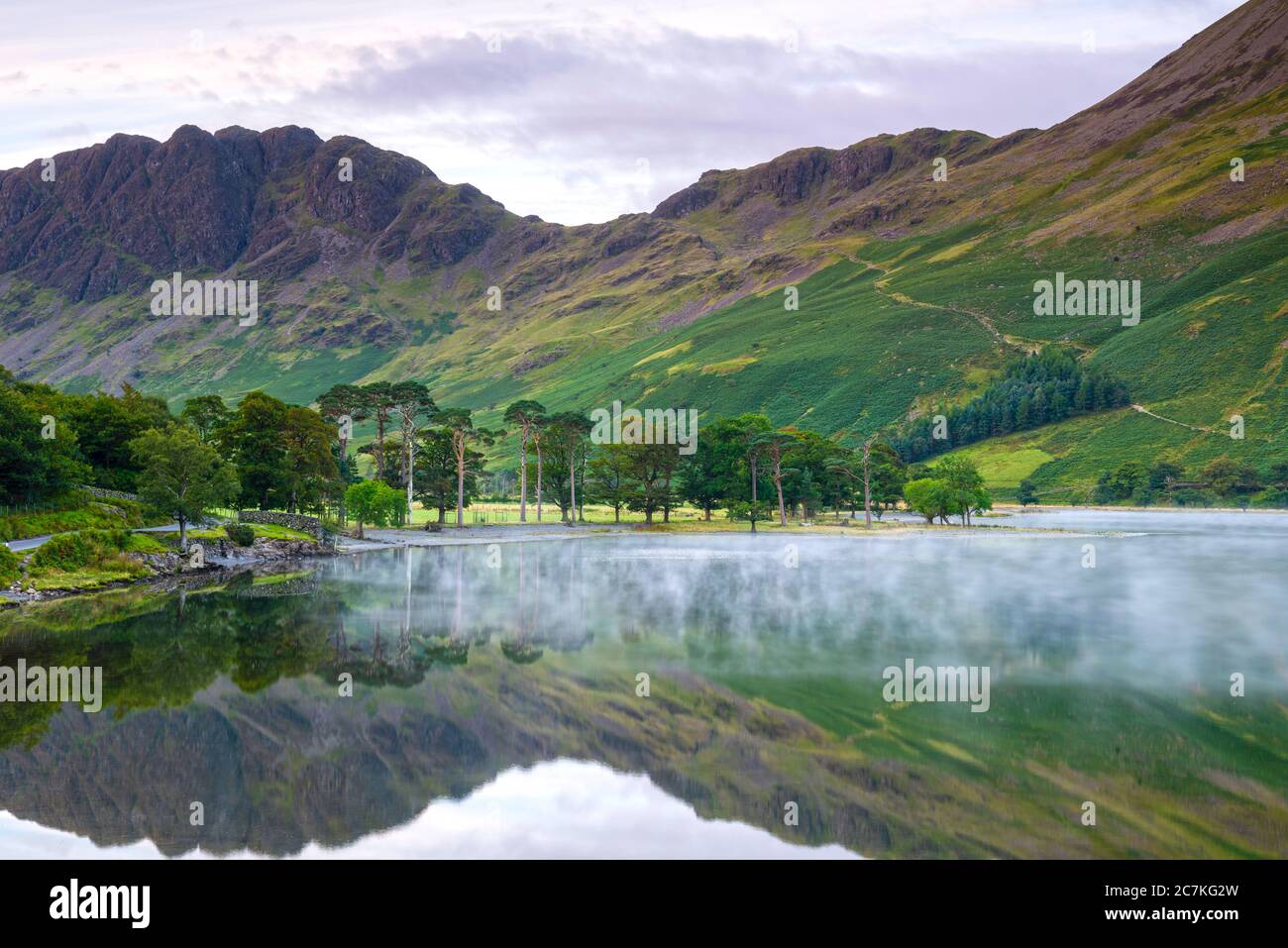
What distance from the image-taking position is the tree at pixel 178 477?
60.2 meters

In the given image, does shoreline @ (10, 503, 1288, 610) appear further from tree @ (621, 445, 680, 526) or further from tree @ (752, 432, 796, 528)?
tree @ (752, 432, 796, 528)

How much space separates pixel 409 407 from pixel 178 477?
145ft

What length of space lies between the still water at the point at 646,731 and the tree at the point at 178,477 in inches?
723

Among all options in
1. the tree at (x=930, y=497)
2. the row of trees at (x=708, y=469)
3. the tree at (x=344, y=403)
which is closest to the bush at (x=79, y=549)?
the tree at (x=344, y=403)

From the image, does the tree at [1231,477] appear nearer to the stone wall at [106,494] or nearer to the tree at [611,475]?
the tree at [611,475]

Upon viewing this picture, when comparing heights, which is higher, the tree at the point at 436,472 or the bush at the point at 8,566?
the tree at the point at 436,472

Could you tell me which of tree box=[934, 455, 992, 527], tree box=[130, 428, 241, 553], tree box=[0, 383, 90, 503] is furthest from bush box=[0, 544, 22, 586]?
tree box=[934, 455, 992, 527]

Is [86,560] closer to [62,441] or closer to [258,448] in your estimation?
[62,441]

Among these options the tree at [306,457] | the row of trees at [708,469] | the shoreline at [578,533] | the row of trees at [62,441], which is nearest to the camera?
the row of trees at [62,441]

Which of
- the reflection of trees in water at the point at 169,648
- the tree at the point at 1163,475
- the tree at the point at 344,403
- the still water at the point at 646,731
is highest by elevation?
the tree at the point at 344,403

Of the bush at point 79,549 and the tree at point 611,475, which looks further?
the tree at point 611,475

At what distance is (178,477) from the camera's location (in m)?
61.8
